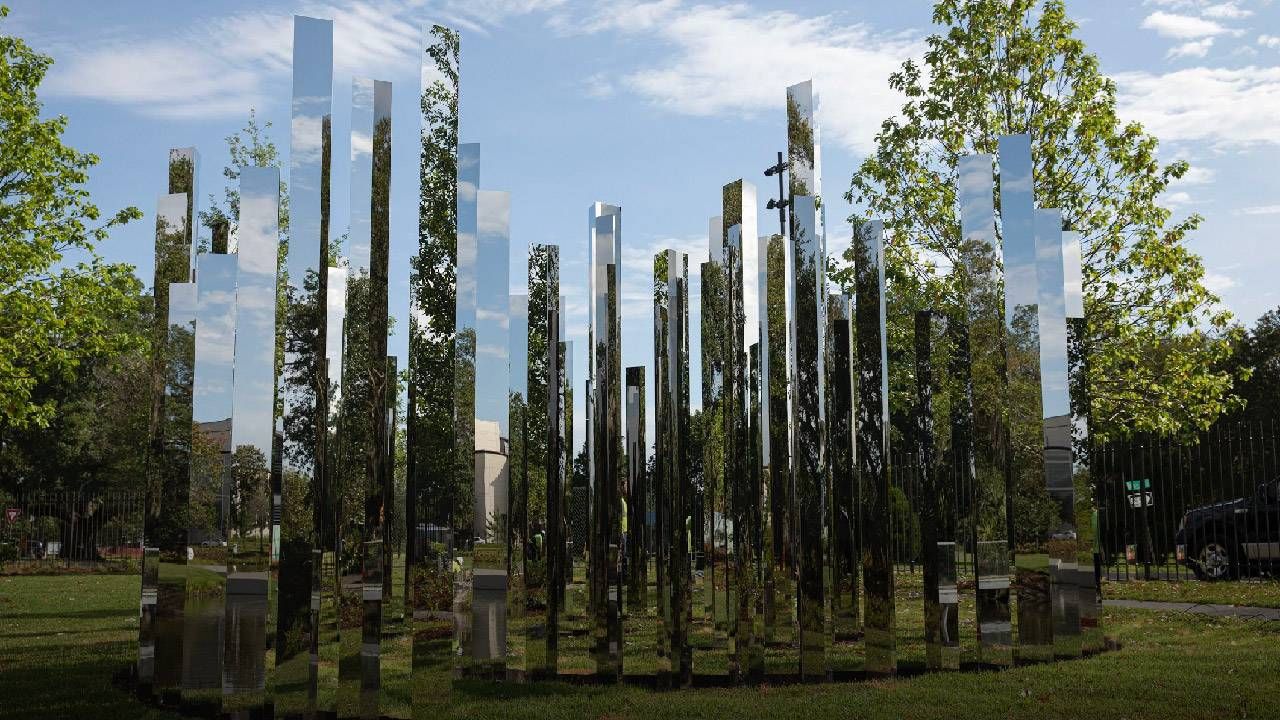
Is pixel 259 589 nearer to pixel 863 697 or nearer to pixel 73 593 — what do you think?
pixel 863 697

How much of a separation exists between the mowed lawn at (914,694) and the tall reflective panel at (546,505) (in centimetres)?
33

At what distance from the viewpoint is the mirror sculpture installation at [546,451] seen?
6336 mm

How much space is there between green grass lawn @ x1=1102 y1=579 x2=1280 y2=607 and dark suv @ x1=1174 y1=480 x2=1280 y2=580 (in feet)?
0.95

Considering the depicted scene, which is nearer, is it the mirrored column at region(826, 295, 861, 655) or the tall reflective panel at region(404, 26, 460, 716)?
the tall reflective panel at region(404, 26, 460, 716)

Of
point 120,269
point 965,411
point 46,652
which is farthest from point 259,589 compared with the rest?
point 120,269

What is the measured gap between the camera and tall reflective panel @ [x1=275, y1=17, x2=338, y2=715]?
625cm

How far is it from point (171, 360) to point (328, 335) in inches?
76.3

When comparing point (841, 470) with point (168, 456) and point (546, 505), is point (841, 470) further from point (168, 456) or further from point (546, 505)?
point (168, 456)

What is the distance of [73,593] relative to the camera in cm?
1980

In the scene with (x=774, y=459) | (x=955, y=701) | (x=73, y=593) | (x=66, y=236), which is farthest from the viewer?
(x=66, y=236)

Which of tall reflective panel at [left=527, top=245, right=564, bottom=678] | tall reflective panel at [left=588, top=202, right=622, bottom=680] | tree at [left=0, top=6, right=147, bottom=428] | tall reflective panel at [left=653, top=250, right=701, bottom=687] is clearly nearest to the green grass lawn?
tall reflective panel at [left=653, top=250, right=701, bottom=687]

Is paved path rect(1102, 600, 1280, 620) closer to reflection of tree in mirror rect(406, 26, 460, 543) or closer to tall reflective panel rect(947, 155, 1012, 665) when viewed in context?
tall reflective panel rect(947, 155, 1012, 665)

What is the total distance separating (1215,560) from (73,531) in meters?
25.7

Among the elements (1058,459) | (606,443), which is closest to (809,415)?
(606,443)
